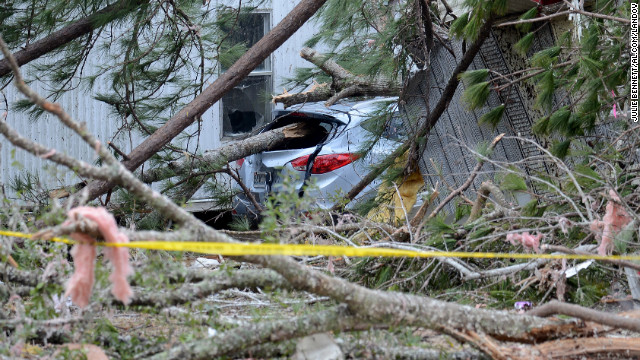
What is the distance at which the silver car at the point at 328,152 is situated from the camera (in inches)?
215

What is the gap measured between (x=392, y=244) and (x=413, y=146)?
7.41 feet

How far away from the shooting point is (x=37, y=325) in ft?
6.26

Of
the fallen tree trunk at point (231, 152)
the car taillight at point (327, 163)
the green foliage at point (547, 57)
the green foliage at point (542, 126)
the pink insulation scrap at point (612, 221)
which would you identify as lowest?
the pink insulation scrap at point (612, 221)

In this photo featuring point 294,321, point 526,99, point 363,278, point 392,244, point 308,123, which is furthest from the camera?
point 308,123

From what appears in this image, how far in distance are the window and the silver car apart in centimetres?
220

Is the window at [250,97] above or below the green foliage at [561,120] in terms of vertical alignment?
above

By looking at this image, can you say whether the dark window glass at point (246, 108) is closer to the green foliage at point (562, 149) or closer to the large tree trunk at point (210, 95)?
the large tree trunk at point (210, 95)

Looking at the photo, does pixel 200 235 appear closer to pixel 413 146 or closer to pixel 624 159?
pixel 624 159

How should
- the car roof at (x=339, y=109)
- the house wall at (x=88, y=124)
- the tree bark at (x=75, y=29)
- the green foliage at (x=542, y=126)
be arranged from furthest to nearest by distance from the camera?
1. the house wall at (x=88, y=124)
2. the car roof at (x=339, y=109)
3. the tree bark at (x=75, y=29)
4. the green foliage at (x=542, y=126)

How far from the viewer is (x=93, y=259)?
1.67 metres

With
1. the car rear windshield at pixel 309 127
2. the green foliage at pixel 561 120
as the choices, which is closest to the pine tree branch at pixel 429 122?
the car rear windshield at pixel 309 127

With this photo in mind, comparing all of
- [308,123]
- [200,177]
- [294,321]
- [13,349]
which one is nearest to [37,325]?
[13,349]

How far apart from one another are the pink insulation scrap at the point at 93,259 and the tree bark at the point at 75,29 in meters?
3.13

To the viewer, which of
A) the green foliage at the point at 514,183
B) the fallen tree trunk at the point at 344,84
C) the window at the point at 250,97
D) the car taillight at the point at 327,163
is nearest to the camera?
the green foliage at the point at 514,183
